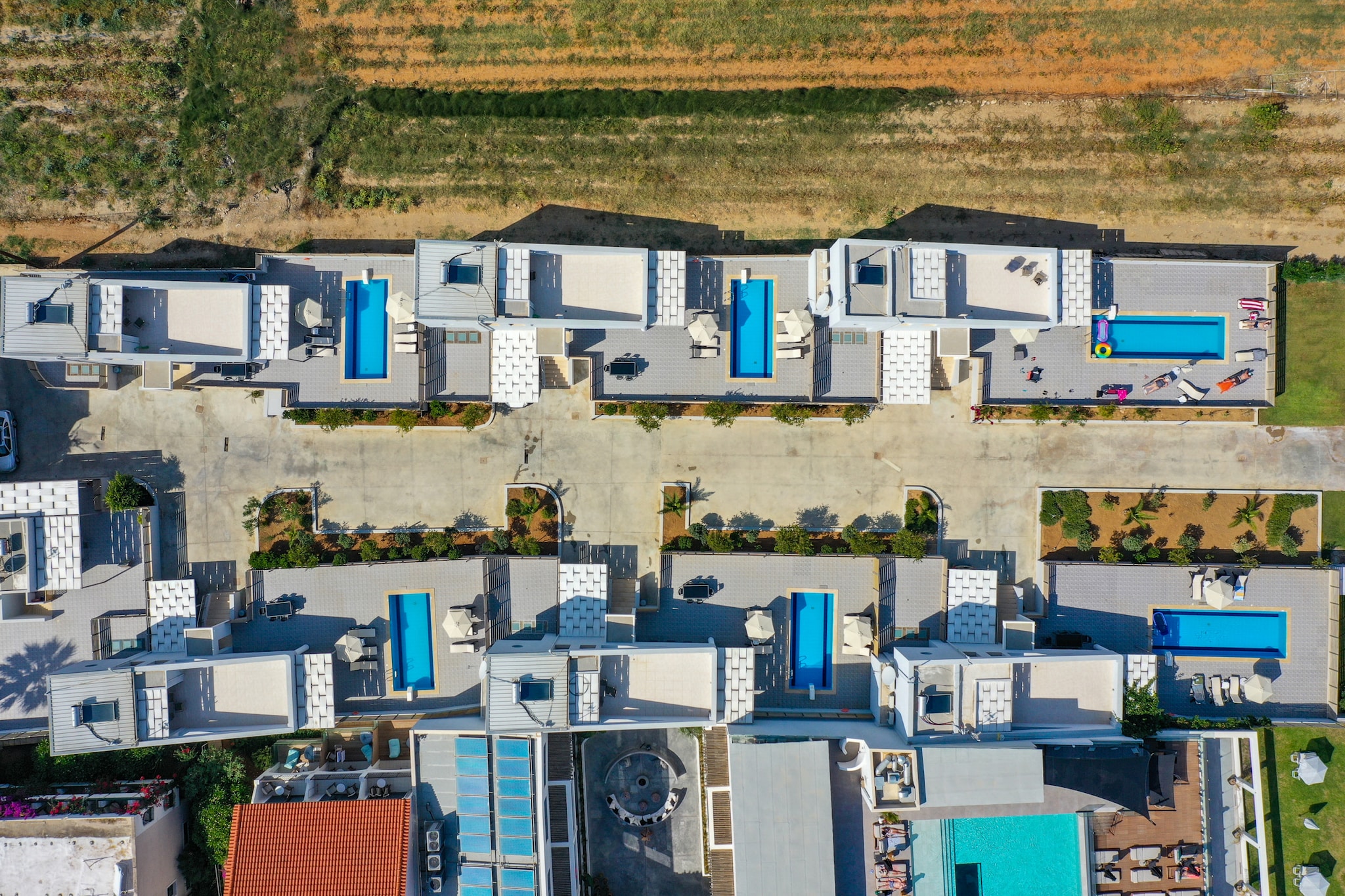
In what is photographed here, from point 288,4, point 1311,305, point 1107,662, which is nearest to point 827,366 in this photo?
point 1107,662

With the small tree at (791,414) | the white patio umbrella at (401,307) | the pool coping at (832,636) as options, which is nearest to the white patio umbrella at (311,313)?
the white patio umbrella at (401,307)

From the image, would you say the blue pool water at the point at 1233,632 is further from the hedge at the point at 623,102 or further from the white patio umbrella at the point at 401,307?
the white patio umbrella at the point at 401,307

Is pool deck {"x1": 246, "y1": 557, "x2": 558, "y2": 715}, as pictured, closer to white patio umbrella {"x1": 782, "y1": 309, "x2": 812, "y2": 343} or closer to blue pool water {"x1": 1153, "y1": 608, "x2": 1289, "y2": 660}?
white patio umbrella {"x1": 782, "y1": 309, "x2": 812, "y2": 343}

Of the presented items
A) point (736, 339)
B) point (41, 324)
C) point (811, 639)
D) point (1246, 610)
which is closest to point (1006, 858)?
point (811, 639)

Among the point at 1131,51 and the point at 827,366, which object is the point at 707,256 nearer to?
the point at 827,366

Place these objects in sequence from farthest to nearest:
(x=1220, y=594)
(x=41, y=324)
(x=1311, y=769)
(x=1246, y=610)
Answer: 1. (x=1246, y=610)
2. (x=1311, y=769)
3. (x=1220, y=594)
4. (x=41, y=324)

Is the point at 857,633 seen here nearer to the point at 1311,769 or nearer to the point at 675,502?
the point at 675,502

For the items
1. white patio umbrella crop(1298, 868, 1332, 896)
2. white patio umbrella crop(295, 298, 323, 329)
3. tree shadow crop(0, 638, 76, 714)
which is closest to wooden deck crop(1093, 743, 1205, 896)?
white patio umbrella crop(1298, 868, 1332, 896)
